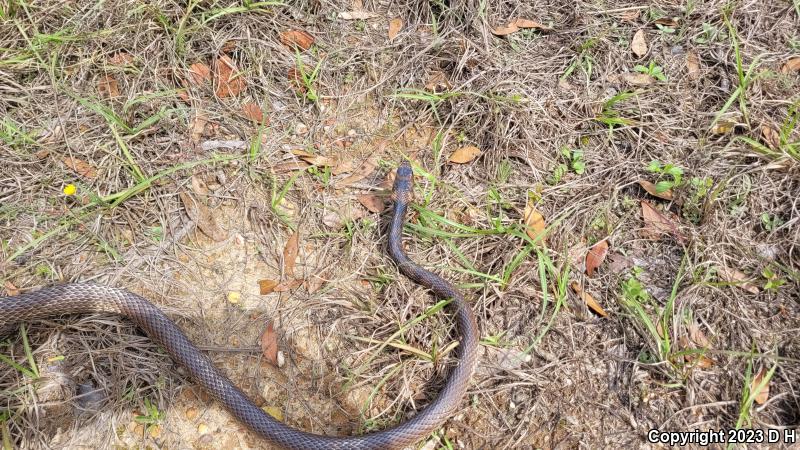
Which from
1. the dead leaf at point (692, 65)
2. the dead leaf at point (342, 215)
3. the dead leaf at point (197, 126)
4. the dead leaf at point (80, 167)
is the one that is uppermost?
the dead leaf at point (692, 65)

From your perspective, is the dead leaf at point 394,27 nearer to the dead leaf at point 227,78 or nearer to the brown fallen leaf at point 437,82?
the brown fallen leaf at point 437,82

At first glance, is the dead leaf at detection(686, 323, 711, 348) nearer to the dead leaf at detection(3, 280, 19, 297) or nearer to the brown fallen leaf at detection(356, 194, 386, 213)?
the brown fallen leaf at detection(356, 194, 386, 213)

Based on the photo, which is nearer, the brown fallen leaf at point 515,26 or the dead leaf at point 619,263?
the dead leaf at point 619,263

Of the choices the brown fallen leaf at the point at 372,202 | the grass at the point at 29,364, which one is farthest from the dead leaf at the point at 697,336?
the grass at the point at 29,364

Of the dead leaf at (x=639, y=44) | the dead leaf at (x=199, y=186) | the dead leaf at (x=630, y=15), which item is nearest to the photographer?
the dead leaf at (x=199, y=186)

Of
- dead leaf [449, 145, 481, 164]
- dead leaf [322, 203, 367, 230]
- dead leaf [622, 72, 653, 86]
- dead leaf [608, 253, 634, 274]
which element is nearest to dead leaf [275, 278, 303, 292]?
dead leaf [322, 203, 367, 230]
